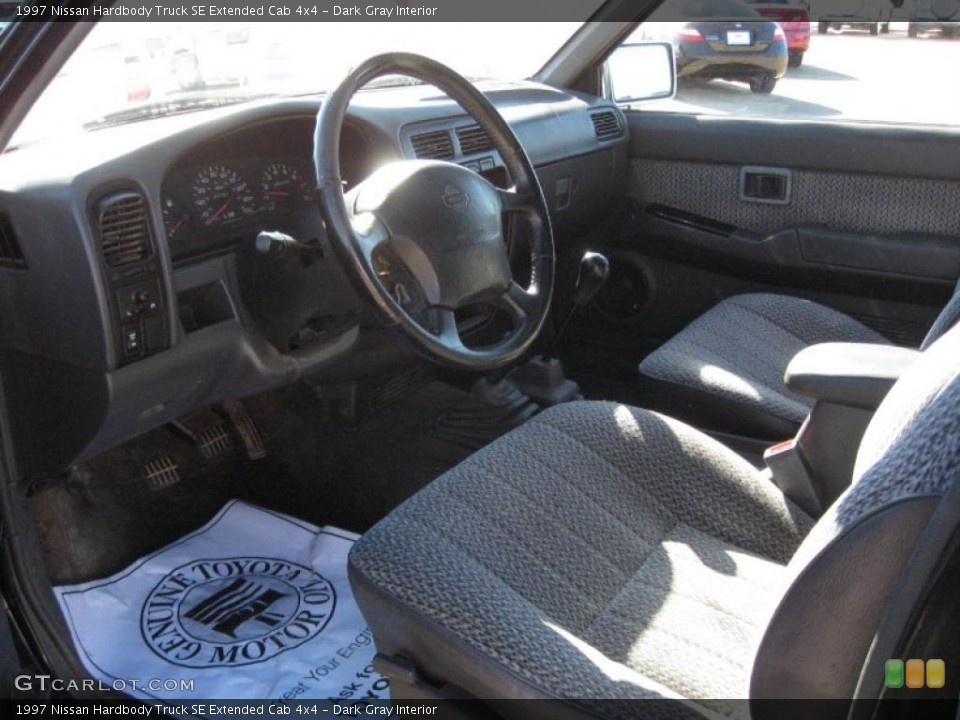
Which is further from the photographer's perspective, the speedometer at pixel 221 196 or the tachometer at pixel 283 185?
the tachometer at pixel 283 185

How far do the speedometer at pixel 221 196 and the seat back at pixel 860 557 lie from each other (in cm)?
128

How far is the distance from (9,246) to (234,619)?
2.80 ft

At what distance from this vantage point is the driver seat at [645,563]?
854 millimetres

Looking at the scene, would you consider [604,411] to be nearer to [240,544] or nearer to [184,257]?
[184,257]

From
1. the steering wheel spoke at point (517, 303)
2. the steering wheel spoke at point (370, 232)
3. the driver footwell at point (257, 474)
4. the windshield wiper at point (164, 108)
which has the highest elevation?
the windshield wiper at point (164, 108)

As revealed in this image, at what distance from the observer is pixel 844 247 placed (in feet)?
8.53

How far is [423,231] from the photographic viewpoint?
5.08 feet

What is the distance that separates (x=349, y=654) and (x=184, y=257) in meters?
0.80

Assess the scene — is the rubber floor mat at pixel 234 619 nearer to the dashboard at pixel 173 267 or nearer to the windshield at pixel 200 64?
the dashboard at pixel 173 267

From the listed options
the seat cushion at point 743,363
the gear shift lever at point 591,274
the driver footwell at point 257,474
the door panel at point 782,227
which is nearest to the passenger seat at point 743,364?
the seat cushion at point 743,363

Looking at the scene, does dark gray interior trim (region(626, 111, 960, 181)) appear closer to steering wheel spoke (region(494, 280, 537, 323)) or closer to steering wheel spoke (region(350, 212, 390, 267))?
steering wheel spoke (region(494, 280, 537, 323))

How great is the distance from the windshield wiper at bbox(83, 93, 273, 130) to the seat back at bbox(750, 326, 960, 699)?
56.4 inches

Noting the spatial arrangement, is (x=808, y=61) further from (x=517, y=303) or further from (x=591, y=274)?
(x=517, y=303)

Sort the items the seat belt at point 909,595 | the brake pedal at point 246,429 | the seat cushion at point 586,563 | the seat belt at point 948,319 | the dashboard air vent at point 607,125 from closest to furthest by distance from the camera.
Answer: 1. the seat belt at point 909,595
2. the seat cushion at point 586,563
3. the seat belt at point 948,319
4. the brake pedal at point 246,429
5. the dashboard air vent at point 607,125
